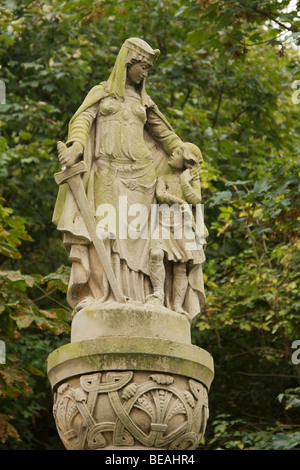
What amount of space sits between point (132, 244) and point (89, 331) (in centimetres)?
105

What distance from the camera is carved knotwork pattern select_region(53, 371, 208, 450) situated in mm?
8805

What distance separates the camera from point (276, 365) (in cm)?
1631

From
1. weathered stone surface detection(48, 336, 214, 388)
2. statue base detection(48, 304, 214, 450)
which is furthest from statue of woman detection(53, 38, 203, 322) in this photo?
weathered stone surface detection(48, 336, 214, 388)

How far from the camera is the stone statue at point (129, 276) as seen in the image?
8883 millimetres

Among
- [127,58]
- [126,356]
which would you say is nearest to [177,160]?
[127,58]

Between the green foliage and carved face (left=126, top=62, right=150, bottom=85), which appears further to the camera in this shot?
the green foliage

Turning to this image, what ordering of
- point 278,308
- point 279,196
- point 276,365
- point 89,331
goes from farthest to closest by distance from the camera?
point 276,365 → point 278,308 → point 279,196 → point 89,331

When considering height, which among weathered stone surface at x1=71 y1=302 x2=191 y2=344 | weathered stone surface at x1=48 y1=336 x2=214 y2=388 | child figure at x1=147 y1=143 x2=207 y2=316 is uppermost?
child figure at x1=147 y1=143 x2=207 y2=316

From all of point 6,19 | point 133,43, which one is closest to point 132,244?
point 133,43

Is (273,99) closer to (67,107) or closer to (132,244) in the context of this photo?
(67,107)

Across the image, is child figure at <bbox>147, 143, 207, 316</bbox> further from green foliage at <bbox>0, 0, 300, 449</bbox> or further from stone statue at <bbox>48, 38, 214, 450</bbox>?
green foliage at <bbox>0, 0, 300, 449</bbox>

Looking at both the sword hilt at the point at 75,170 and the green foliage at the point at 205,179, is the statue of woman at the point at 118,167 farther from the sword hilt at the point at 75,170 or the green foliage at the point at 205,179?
the green foliage at the point at 205,179

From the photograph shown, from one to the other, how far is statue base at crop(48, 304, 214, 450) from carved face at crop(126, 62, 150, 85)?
2.53 metres

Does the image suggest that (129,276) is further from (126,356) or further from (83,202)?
(126,356)
